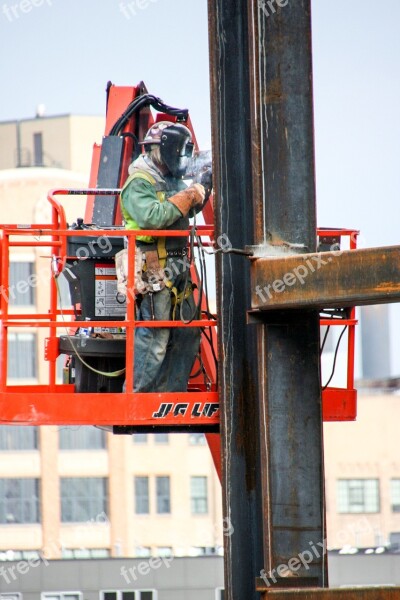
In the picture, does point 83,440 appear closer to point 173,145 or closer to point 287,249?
point 173,145

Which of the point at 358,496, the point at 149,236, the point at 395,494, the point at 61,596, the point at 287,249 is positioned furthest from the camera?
the point at 395,494

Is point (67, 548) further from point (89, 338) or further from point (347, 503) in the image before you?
point (89, 338)

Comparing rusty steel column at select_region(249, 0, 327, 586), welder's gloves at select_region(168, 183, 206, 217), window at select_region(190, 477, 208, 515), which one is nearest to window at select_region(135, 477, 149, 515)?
window at select_region(190, 477, 208, 515)

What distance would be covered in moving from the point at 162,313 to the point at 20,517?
6502 centimetres

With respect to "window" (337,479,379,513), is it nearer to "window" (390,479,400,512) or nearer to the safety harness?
"window" (390,479,400,512)

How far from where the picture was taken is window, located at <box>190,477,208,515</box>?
7519cm

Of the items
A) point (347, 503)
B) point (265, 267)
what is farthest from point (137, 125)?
point (347, 503)

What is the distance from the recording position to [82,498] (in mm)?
73250

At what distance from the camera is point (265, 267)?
7.76 m

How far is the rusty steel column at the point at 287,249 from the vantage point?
7766 millimetres

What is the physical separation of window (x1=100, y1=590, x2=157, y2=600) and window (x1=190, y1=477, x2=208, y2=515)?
87.9 feet

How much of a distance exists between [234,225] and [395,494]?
71.8 metres

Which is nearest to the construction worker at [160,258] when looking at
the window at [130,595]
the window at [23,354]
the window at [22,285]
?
the window at [130,595]
